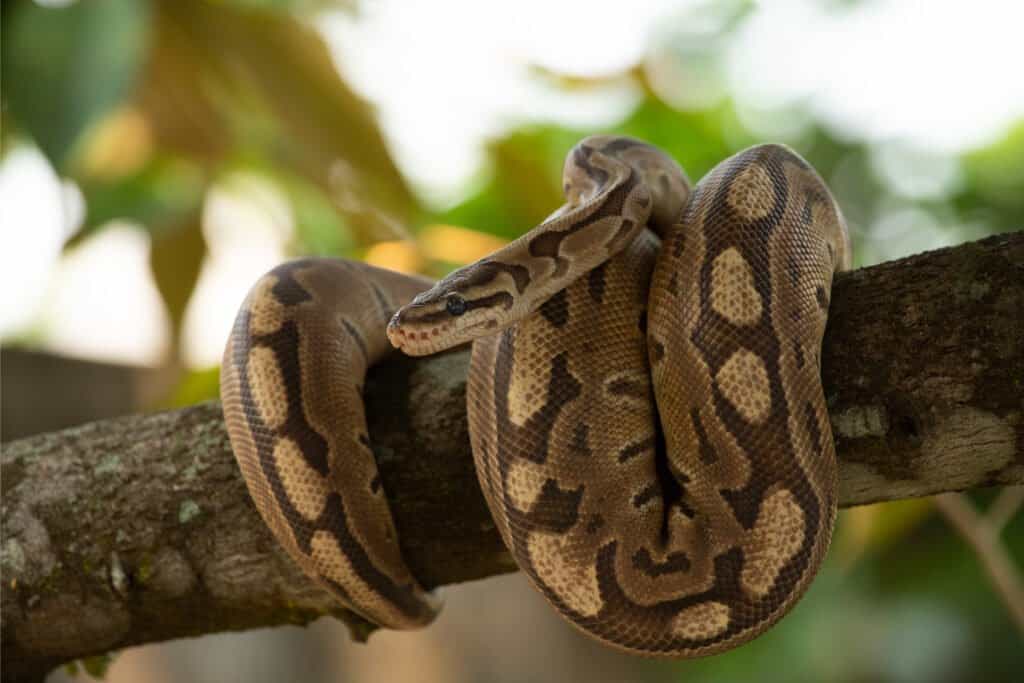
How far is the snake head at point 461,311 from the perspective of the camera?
210 centimetres

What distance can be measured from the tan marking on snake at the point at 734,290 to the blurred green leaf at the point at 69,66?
195 cm

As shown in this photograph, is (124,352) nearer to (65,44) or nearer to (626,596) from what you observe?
(65,44)

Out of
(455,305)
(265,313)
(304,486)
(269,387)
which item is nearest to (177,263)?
(265,313)

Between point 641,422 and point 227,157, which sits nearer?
point 641,422

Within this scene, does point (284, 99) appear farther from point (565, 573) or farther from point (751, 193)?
point (565, 573)

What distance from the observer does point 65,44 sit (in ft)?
10.1

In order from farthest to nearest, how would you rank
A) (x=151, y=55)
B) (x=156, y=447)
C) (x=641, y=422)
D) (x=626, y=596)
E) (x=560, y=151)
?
(x=560, y=151) < (x=151, y=55) < (x=156, y=447) < (x=641, y=422) < (x=626, y=596)

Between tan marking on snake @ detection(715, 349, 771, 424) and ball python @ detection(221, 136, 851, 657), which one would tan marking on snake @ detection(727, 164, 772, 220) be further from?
tan marking on snake @ detection(715, 349, 771, 424)

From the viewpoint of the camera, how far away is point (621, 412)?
2.06 m

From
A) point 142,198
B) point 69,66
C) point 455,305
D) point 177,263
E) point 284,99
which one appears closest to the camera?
point 455,305

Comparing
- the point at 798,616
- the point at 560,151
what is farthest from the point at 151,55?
the point at 798,616

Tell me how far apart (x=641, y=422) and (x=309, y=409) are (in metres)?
0.79

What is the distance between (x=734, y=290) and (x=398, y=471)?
904mm

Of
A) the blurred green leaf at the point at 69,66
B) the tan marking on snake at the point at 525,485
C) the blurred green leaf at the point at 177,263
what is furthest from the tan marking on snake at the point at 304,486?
the blurred green leaf at the point at 177,263
